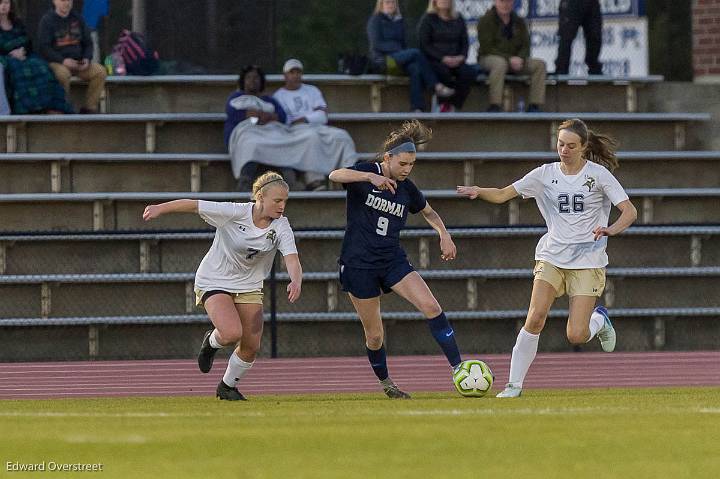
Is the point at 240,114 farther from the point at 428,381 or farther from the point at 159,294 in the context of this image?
the point at 428,381

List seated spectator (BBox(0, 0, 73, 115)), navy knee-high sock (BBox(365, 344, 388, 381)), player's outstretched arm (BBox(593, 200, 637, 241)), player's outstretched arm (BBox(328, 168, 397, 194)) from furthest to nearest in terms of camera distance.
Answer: seated spectator (BBox(0, 0, 73, 115))
navy knee-high sock (BBox(365, 344, 388, 381))
player's outstretched arm (BBox(328, 168, 397, 194))
player's outstretched arm (BBox(593, 200, 637, 241))

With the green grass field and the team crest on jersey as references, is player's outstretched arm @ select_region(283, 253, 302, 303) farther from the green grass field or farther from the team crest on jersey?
the team crest on jersey

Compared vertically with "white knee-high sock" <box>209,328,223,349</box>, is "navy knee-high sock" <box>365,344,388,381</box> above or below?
below

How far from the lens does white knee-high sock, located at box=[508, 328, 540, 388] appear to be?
10.9 metres

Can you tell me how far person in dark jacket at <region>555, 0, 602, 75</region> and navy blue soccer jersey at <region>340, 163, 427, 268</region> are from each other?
933 cm

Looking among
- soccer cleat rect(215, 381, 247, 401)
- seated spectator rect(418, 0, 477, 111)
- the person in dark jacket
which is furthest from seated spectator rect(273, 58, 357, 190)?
soccer cleat rect(215, 381, 247, 401)

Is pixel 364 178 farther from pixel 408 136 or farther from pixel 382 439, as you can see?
pixel 382 439

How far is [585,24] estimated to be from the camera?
20.1m

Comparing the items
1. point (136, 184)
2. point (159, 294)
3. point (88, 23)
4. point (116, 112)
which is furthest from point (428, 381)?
point (88, 23)

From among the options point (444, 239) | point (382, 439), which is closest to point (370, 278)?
point (444, 239)

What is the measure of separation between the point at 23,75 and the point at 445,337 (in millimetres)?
8842

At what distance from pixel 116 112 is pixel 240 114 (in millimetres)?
2319

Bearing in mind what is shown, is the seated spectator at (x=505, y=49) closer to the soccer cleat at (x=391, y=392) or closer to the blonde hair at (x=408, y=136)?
the blonde hair at (x=408, y=136)

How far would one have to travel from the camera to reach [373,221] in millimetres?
11211
